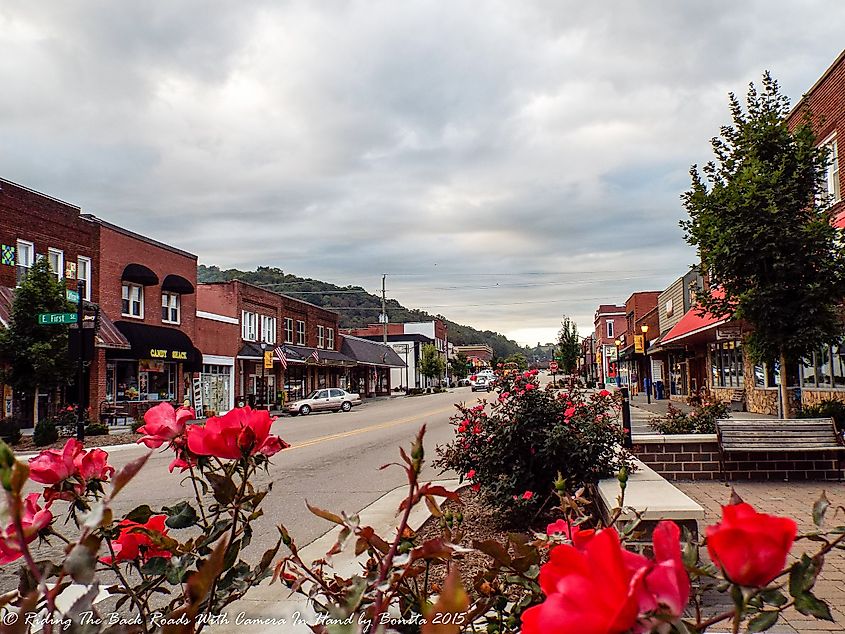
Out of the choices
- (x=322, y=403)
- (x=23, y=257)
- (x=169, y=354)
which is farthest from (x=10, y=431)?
(x=322, y=403)

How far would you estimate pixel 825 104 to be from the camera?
1684 centimetres

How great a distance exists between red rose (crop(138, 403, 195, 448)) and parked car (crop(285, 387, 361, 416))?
36.0 metres

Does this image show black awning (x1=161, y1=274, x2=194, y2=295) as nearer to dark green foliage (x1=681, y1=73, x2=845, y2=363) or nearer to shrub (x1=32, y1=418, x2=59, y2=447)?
shrub (x1=32, y1=418, x2=59, y2=447)

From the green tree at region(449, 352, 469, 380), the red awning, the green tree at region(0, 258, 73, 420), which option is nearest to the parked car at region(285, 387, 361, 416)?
the green tree at region(0, 258, 73, 420)

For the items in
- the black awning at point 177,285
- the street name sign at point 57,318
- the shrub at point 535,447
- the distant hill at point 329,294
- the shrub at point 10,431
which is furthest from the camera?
the distant hill at point 329,294

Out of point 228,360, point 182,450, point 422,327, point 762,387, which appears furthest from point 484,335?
point 182,450

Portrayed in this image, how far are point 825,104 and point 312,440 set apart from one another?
15439mm

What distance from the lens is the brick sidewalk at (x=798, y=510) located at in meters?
4.72

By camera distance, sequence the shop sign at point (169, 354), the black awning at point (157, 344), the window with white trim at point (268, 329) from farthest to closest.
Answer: the window with white trim at point (268, 329), the shop sign at point (169, 354), the black awning at point (157, 344)

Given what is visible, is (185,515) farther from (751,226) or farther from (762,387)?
(762,387)

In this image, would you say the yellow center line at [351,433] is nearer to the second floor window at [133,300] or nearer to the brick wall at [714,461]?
the brick wall at [714,461]

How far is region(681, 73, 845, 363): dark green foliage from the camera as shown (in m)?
12.0

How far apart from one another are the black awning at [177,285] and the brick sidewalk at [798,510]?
2547cm

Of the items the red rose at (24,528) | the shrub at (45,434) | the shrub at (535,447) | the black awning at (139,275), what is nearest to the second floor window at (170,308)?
the black awning at (139,275)
